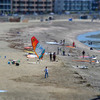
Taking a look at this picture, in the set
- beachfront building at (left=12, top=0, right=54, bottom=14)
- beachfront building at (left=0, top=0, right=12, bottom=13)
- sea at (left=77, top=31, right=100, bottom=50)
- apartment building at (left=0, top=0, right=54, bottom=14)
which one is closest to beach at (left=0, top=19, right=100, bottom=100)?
sea at (left=77, top=31, right=100, bottom=50)

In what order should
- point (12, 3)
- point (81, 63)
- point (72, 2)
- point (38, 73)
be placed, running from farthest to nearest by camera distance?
point (72, 2) < point (12, 3) < point (81, 63) < point (38, 73)

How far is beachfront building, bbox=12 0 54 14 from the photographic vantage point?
130125 mm

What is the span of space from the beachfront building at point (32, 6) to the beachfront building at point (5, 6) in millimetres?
2527

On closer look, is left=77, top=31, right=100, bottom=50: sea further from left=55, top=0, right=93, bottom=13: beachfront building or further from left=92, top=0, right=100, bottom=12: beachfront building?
left=92, top=0, right=100, bottom=12: beachfront building

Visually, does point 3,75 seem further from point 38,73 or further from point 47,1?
point 47,1

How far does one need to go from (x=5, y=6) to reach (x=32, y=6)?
11994 mm

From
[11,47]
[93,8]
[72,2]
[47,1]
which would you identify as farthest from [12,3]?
[11,47]

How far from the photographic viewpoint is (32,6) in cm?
13312

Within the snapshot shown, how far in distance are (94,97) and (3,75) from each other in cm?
904

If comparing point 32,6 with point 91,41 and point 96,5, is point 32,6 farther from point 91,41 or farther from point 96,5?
point 91,41

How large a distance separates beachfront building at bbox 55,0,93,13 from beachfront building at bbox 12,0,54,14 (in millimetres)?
8447

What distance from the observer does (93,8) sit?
Result: 153875 millimetres

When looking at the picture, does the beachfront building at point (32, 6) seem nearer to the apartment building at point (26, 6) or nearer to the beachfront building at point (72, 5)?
the apartment building at point (26, 6)

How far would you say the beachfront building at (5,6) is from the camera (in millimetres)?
126125
